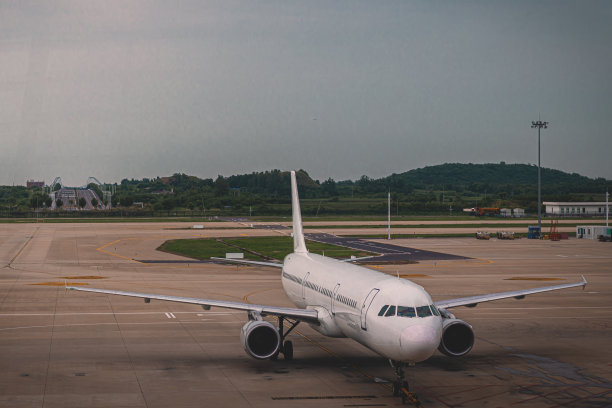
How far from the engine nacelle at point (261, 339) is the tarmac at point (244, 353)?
927mm

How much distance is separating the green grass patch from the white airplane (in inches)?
1748

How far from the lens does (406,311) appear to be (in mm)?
21469

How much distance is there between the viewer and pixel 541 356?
29234 millimetres

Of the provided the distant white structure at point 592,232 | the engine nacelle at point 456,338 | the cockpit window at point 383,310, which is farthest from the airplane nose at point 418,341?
the distant white structure at point 592,232

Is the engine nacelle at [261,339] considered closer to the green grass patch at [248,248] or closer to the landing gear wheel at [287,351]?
the landing gear wheel at [287,351]

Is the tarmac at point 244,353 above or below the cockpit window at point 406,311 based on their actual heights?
below

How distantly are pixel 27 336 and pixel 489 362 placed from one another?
71.2 ft

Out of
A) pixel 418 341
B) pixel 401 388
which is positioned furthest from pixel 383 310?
pixel 401 388

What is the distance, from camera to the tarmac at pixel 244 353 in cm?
2295

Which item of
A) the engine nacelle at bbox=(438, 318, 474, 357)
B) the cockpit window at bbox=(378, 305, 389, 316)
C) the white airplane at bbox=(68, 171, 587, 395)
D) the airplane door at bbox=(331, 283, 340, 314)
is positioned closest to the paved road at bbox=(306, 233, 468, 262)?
the white airplane at bbox=(68, 171, 587, 395)

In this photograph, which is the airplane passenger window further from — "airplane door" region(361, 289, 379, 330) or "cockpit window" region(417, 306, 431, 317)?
"airplane door" region(361, 289, 379, 330)

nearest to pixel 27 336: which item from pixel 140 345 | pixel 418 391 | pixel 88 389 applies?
pixel 140 345

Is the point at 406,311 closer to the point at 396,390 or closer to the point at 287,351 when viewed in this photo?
the point at 396,390

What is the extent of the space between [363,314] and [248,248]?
65359 mm
